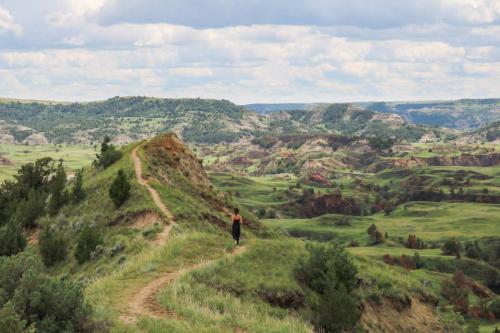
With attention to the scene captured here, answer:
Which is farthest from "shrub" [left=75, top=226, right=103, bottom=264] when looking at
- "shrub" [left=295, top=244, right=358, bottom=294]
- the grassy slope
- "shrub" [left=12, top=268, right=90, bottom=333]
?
"shrub" [left=12, top=268, right=90, bottom=333]

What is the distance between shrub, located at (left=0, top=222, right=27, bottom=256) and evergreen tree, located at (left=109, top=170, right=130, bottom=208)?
9.24m

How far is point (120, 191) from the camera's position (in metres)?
54.8

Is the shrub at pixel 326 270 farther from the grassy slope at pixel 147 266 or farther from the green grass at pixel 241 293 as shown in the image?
the grassy slope at pixel 147 266

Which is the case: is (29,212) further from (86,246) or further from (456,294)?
(456,294)

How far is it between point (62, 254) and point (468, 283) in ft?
341

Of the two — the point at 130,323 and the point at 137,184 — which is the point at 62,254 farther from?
the point at 130,323

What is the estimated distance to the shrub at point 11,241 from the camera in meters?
47.6

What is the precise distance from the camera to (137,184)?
58.2 m

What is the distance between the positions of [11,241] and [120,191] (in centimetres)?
1107

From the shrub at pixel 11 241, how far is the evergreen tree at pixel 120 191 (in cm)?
924

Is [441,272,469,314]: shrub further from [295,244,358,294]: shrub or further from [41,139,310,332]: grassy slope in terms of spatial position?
[295,244,358,294]: shrub

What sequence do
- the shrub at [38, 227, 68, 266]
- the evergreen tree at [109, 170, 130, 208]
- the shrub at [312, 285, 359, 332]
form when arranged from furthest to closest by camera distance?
1. the evergreen tree at [109, 170, 130, 208]
2. the shrub at [38, 227, 68, 266]
3. the shrub at [312, 285, 359, 332]

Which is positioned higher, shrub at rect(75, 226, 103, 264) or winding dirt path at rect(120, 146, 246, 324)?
winding dirt path at rect(120, 146, 246, 324)

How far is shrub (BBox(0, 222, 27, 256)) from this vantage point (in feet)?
156
